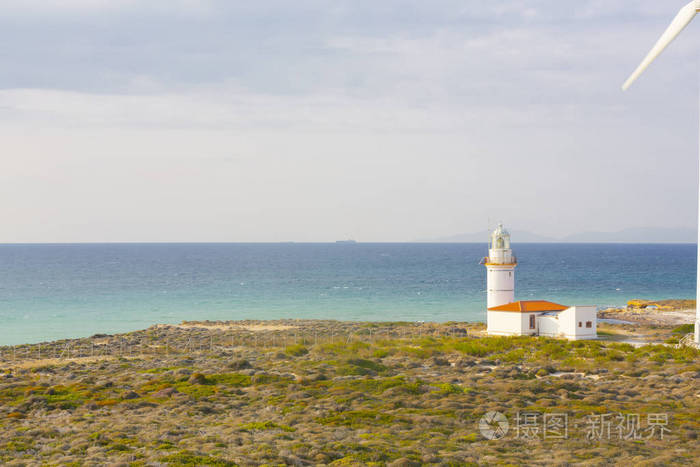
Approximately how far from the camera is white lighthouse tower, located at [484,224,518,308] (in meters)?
43.7

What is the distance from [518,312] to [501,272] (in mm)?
4671

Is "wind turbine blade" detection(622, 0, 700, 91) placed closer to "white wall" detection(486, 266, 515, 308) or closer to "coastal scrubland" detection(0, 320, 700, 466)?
"coastal scrubland" detection(0, 320, 700, 466)

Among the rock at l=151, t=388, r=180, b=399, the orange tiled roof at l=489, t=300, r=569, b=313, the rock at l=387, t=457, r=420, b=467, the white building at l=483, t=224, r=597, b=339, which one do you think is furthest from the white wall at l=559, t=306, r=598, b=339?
the rock at l=387, t=457, r=420, b=467

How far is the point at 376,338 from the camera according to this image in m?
44.8

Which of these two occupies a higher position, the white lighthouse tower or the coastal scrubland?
the white lighthouse tower

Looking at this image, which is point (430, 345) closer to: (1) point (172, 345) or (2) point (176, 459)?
(1) point (172, 345)

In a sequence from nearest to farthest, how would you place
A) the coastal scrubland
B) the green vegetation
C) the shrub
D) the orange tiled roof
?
the coastal scrubland
the green vegetation
the shrub
the orange tiled roof

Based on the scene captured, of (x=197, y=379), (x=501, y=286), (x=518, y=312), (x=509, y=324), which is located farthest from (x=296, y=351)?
(x=501, y=286)

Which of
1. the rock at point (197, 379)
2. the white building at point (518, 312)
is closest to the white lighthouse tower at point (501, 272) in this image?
the white building at point (518, 312)

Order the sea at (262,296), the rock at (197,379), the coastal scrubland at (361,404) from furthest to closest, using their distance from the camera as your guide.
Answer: the sea at (262,296) < the rock at (197,379) < the coastal scrubland at (361,404)

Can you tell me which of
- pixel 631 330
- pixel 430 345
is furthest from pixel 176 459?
pixel 631 330

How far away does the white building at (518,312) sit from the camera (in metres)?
38.3

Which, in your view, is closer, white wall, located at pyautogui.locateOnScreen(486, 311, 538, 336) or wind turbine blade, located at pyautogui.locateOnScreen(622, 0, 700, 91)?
wind turbine blade, located at pyautogui.locateOnScreen(622, 0, 700, 91)

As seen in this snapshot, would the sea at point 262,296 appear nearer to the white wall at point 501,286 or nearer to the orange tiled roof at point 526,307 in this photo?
the white wall at point 501,286
